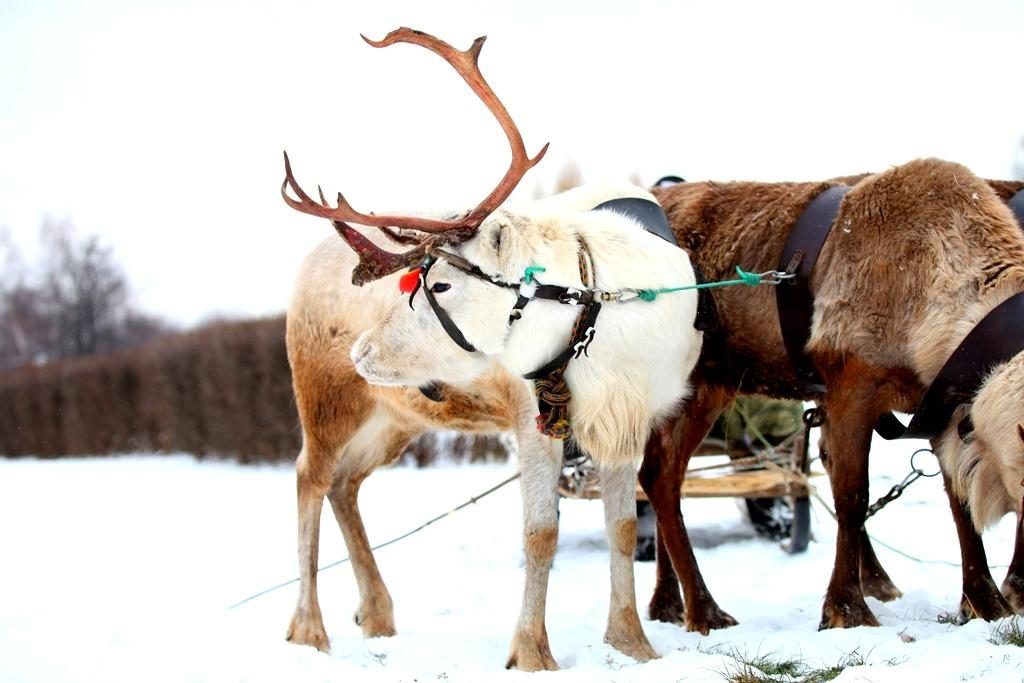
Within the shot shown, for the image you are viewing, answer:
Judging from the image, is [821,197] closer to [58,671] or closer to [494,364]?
[494,364]

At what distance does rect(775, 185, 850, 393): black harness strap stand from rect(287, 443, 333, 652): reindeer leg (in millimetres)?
2635

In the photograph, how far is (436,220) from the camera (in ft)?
14.5

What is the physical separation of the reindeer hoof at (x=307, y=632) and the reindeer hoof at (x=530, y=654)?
1.35m

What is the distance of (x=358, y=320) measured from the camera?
550cm

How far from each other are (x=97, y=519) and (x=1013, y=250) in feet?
33.1

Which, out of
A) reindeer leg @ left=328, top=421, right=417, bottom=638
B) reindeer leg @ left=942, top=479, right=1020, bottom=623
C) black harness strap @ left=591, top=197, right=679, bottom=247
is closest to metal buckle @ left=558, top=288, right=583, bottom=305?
black harness strap @ left=591, top=197, right=679, bottom=247

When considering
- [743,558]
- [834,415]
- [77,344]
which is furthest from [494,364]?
[77,344]

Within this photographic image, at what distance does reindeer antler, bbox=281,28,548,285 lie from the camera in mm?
4402

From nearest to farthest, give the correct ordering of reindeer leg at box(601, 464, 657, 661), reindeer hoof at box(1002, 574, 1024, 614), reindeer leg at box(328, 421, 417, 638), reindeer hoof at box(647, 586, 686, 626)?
reindeer leg at box(601, 464, 657, 661), reindeer hoof at box(1002, 574, 1024, 614), reindeer hoof at box(647, 586, 686, 626), reindeer leg at box(328, 421, 417, 638)

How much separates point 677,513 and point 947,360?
1.78 metres

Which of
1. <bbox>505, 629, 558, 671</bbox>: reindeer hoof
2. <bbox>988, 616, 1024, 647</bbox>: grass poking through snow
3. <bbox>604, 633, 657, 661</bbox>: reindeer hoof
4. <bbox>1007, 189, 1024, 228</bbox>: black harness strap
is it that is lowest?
<bbox>604, 633, 657, 661</bbox>: reindeer hoof

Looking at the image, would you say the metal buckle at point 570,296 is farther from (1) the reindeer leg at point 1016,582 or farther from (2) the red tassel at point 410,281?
(1) the reindeer leg at point 1016,582

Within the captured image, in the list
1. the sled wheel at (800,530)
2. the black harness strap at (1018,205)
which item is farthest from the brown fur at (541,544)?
the sled wheel at (800,530)

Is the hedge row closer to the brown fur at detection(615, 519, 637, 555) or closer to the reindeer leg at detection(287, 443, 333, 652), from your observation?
the reindeer leg at detection(287, 443, 333, 652)
